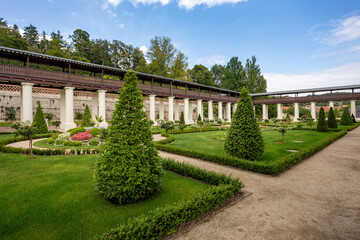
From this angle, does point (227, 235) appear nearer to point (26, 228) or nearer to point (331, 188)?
point (26, 228)

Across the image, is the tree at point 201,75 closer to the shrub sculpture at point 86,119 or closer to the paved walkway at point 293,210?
the shrub sculpture at point 86,119

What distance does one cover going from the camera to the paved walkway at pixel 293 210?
10.8 ft

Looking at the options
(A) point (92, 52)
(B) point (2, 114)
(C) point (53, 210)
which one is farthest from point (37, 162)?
(A) point (92, 52)

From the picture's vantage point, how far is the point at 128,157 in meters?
4.14

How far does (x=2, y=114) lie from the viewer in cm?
2475

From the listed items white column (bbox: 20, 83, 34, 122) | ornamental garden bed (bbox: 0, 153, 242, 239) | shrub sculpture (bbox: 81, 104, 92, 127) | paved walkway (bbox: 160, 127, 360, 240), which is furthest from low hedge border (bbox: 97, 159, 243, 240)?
white column (bbox: 20, 83, 34, 122)

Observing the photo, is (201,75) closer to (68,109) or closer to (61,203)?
(68,109)

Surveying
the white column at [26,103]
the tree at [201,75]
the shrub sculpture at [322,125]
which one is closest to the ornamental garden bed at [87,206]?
the white column at [26,103]

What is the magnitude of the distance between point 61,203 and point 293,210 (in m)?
5.33

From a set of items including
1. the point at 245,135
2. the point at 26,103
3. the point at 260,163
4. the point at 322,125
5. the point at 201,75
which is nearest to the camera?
the point at 260,163

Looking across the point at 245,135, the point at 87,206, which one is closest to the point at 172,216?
the point at 87,206

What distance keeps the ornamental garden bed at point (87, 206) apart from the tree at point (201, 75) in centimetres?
5043

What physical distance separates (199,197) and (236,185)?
1442mm

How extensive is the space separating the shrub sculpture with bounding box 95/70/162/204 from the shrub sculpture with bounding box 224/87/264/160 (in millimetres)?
4374
